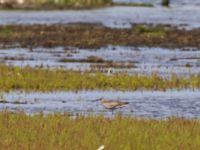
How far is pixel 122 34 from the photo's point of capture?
41.6 meters

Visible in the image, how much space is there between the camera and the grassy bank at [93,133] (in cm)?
1422

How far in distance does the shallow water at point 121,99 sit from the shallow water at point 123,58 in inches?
168

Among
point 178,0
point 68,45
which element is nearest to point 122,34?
point 68,45

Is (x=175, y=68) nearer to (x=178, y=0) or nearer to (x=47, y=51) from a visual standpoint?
(x=47, y=51)

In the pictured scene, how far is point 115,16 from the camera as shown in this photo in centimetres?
6038

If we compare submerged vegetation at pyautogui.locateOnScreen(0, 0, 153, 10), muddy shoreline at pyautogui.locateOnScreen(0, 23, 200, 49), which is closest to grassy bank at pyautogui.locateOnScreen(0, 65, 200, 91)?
muddy shoreline at pyautogui.locateOnScreen(0, 23, 200, 49)

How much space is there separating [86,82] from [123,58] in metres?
9.11

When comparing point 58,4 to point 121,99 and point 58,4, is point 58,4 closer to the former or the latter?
point 58,4

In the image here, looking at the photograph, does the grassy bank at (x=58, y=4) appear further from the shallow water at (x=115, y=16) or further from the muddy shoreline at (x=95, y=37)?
the muddy shoreline at (x=95, y=37)

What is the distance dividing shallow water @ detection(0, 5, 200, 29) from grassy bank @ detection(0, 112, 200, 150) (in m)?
32.9

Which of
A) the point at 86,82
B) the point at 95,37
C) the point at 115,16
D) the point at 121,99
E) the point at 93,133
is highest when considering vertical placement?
the point at 93,133

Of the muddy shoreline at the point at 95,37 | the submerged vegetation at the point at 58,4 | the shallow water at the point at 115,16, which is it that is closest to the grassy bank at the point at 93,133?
the muddy shoreline at the point at 95,37

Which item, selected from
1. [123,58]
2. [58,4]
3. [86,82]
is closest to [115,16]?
[58,4]

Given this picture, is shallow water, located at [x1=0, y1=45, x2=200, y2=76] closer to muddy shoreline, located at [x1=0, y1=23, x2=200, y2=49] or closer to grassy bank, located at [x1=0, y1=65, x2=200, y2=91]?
muddy shoreline, located at [x1=0, y1=23, x2=200, y2=49]
